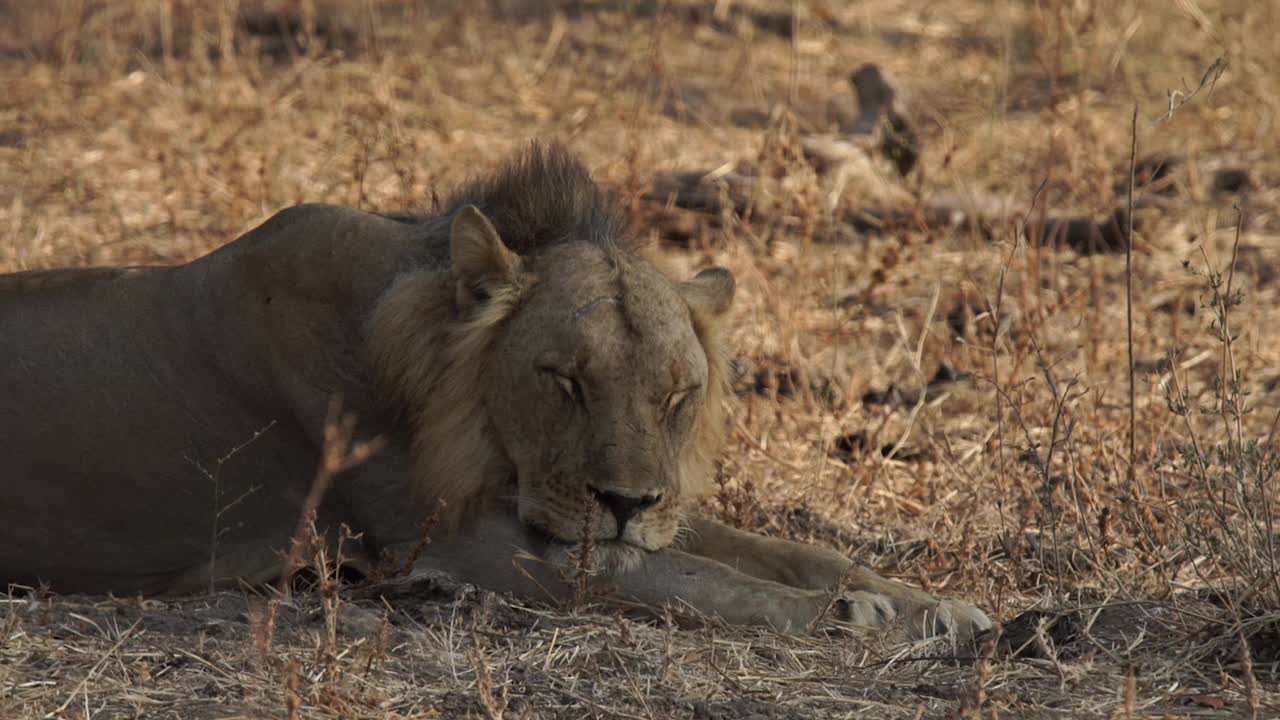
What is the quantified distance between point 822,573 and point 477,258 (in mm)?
1176

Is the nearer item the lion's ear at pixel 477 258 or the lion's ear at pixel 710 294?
the lion's ear at pixel 477 258

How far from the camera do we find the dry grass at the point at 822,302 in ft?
12.0

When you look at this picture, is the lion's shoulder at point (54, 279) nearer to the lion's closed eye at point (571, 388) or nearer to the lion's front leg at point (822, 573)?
the lion's closed eye at point (571, 388)

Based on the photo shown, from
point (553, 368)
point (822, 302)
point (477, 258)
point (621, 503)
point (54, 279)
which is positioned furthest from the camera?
point (822, 302)

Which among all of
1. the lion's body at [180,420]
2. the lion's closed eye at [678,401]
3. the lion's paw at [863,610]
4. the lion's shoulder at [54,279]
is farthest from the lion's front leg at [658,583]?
the lion's shoulder at [54,279]

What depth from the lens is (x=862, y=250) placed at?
8367mm

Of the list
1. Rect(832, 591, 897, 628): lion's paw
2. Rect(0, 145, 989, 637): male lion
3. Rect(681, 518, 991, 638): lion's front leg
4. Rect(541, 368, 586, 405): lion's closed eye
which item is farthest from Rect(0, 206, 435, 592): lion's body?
Rect(832, 591, 897, 628): lion's paw

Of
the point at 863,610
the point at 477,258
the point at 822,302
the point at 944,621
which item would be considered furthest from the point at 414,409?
the point at 822,302

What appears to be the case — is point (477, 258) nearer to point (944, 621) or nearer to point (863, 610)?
point (863, 610)

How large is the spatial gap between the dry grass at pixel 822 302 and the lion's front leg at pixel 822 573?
192 mm

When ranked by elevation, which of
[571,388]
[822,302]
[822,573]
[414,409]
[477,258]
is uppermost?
[477,258]

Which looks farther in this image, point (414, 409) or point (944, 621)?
point (414, 409)

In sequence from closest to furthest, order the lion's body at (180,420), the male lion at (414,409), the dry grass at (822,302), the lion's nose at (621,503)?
the dry grass at (822,302), the lion's nose at (621,503), the male lion at (414,409), the lion's body at (180,420)

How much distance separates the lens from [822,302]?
25.3ft
